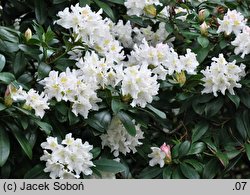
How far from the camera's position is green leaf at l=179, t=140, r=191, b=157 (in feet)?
7.20

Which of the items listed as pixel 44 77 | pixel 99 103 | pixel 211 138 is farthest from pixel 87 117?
pixel 211 138

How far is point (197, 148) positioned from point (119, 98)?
0.38 meters

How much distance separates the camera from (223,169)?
88.3 inches

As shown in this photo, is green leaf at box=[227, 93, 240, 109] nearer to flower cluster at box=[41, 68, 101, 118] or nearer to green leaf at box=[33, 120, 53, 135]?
flower cluster at box=[41, 68, 101, 118]

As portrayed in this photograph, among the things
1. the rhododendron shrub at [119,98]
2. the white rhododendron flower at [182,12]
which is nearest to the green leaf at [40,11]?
the rhododendron shrub at [119,98]

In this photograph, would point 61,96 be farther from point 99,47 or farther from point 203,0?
point 203,0

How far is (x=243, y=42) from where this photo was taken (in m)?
2.34

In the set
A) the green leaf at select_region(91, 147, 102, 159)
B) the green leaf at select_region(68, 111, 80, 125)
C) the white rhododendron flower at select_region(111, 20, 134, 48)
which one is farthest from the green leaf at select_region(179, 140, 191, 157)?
the white rhododendron flower at select_region(111, 20, 134, 48)

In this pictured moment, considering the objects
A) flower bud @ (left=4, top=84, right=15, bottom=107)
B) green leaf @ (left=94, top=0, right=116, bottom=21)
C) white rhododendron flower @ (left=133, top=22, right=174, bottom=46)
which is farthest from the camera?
white rhododendron flower @ (left=133, top=22, right=174, bottom=46)

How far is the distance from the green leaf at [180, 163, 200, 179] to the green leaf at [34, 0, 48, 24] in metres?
0.96

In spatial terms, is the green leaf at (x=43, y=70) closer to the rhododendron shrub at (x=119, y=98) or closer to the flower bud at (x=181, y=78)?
the rhododendron shrub at (x=119, y=98)

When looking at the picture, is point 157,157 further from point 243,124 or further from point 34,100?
point 34,100

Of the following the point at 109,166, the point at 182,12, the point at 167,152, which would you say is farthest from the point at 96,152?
the point at 182,12
